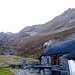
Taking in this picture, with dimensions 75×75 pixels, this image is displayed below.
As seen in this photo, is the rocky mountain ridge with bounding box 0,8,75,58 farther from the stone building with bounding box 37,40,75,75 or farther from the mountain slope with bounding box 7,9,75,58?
the stone building with bounding box 37,40,75,75

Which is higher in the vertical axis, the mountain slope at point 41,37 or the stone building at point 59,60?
the mountain slope at point 41,37

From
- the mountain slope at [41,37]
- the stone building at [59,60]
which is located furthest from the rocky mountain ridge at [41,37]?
the stone building at [59,60]

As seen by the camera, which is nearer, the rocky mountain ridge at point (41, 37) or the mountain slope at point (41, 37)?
the mountain slope at point (41, 37)

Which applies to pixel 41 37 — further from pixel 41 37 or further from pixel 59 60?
pixel 59 60

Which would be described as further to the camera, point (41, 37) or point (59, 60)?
point (41, 37)

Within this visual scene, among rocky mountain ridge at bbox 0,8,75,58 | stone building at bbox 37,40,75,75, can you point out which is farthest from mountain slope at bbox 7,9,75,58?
stone building at bbox 37,40,75,75

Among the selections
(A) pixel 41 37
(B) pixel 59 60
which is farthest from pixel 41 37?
(B) pixel 59 60

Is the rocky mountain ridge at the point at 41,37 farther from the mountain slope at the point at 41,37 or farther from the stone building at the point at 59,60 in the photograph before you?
the stone building at the point at 59,60

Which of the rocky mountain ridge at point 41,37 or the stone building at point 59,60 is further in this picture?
the rocky mountain ridge at point 41,37

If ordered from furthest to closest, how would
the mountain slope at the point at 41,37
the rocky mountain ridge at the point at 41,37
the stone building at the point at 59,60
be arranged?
the rocky mountain ridge at the point at 41,37, the mountain slope at the point at 41,37, the stone building at the point at 59,60

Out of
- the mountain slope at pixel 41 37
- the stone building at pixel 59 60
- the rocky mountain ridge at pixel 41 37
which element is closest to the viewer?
the stone building at pixel 59 60

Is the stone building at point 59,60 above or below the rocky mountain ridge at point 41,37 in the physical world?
below

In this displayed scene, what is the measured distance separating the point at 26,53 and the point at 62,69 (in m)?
78.4

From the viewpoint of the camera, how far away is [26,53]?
127 meters
